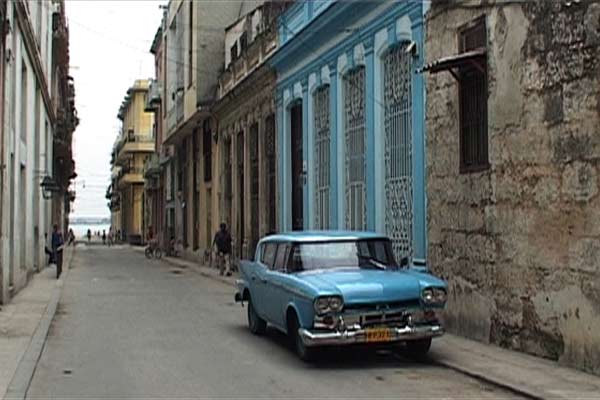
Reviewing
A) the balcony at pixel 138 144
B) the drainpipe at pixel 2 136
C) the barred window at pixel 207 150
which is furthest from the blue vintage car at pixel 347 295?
the balcony at pixel 138 144

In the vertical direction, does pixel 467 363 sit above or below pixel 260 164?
below

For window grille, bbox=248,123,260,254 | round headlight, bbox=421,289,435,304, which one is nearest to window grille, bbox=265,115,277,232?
window grille, bbox=248,123,260,254

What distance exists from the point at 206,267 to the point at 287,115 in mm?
12072

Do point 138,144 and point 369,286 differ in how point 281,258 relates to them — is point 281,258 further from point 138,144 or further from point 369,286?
point 138,144

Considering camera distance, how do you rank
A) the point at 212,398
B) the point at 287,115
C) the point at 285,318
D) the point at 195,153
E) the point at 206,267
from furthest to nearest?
the point at 195,153 < the point at 206,267 < the point at 287,115 < the point at 285,318 < the point at 212,398

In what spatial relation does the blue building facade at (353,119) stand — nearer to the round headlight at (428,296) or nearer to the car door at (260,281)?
the car door at (260,281)

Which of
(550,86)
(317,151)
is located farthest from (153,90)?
(550,86)

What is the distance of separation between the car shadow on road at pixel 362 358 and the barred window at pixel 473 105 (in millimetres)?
3003

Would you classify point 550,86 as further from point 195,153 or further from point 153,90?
point 153,90

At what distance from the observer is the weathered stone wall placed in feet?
35.4

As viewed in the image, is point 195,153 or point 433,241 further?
point 195,153

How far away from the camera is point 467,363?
457 inches

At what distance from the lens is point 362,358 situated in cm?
1239

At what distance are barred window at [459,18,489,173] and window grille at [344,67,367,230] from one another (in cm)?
495
